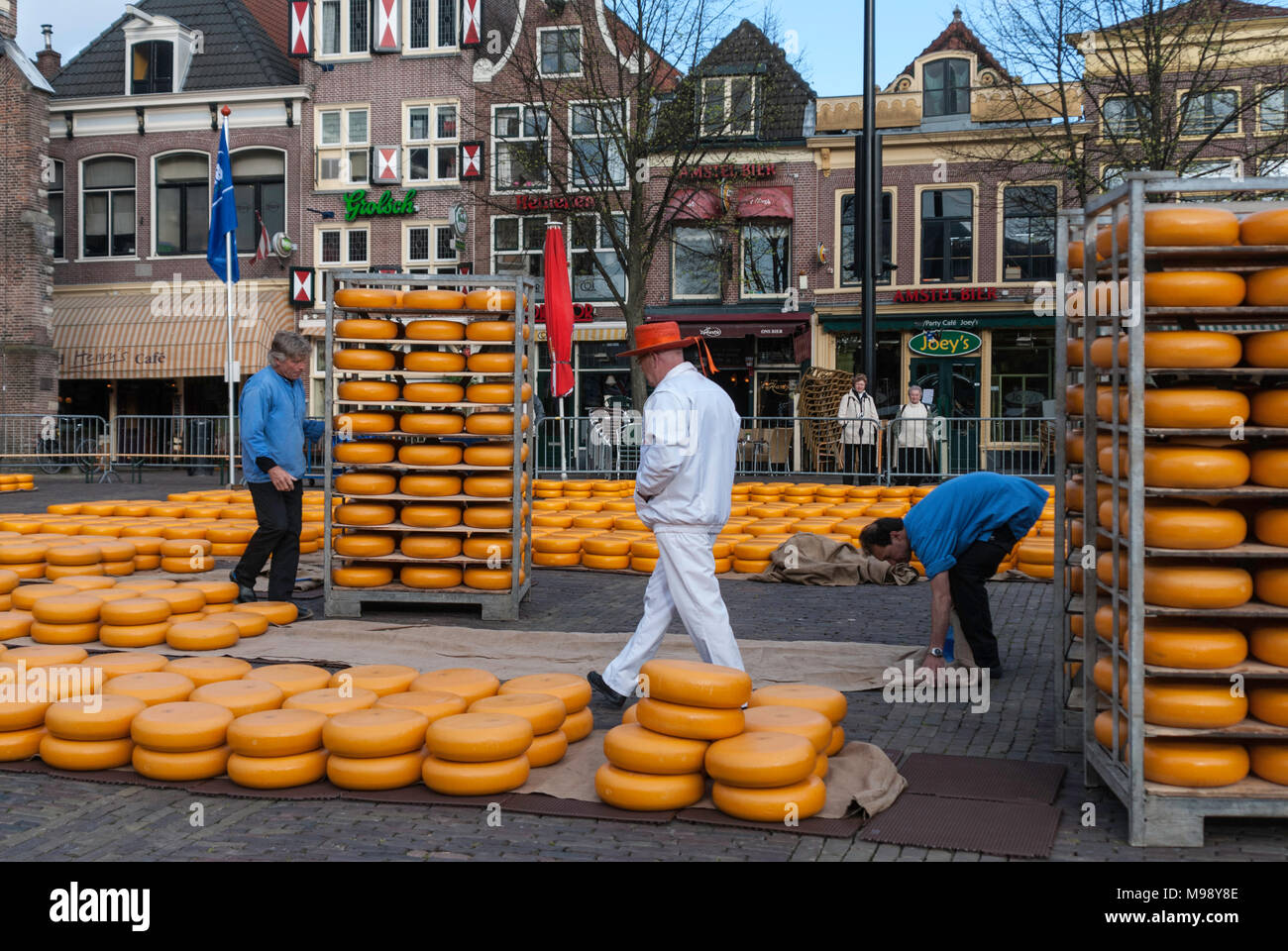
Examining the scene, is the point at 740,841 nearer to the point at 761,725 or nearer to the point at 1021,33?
the point at 761,725

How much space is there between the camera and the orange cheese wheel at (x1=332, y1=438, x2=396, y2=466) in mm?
8867

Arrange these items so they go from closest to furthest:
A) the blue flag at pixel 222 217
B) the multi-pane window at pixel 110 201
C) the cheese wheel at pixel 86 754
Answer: the cheese wheel at pixel 86 754, the blue flag at pixel 222 217, the multi-pane window at pixel 110 201

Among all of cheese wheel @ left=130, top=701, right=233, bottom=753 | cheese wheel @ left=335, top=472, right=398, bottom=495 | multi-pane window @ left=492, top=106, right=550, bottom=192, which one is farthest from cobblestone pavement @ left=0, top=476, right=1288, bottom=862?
multi-pane window @ left=492, top=106, right=550, bottom=192

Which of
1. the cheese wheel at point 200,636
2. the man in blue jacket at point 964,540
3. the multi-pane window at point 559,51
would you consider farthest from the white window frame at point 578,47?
the man in blue jacket at point 964,540

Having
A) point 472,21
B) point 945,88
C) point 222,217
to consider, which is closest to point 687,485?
point 222,217

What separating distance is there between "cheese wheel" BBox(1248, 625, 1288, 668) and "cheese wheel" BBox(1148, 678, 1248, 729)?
0.17 meters

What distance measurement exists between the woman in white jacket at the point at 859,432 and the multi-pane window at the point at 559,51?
1206 cm

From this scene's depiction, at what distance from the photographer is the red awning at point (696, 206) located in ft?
90.6

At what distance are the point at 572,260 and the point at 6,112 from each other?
1576 cm

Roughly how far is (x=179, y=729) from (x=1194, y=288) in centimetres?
452

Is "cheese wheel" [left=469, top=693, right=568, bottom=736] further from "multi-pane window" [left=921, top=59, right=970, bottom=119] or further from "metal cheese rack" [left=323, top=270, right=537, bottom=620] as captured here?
"multi-pane window" [left=921, top=59, right=970, bottom=119]

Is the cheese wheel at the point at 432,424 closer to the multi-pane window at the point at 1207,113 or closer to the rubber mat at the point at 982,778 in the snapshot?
the rubber mat at the point at 982,778

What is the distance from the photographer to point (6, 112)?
30797mm

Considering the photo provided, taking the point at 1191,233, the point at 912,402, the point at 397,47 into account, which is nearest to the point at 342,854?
the point at 1191,233
